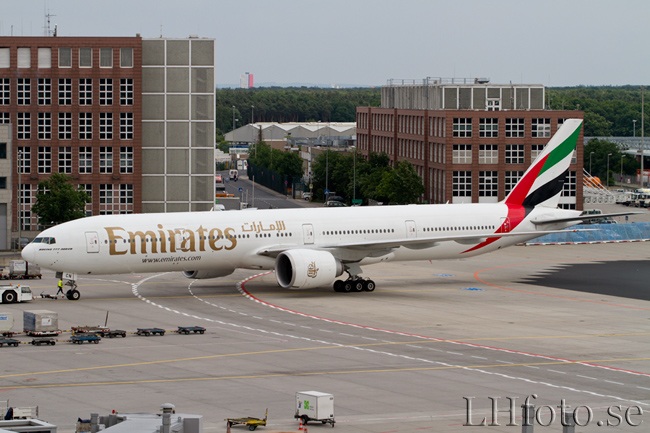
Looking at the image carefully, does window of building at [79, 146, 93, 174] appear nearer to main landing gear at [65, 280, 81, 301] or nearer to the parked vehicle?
main landing gear at [65, 280, 81, 301]

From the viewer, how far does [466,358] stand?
3800 cm

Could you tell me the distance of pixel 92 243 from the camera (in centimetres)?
5262

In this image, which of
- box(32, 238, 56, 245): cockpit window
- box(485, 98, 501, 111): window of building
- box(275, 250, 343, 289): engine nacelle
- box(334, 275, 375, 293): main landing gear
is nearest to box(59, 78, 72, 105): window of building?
box(32, 238, 56, 245): cockpit window

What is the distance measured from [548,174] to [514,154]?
4440 centimetres

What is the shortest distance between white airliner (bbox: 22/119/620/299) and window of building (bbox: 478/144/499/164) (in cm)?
4266

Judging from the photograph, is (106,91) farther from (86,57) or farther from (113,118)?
(86,57)

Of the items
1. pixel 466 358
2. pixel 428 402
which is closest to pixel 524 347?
pixel 466 358

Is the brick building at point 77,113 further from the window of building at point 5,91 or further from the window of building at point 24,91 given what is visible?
the window of building at point 24,91

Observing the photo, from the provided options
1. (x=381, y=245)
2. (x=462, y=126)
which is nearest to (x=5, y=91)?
(x=462, y=126)

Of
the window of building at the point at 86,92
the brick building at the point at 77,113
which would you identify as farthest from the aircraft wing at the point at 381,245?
the window of building at the point at 86,92

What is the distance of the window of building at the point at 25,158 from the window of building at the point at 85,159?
16.5 feet

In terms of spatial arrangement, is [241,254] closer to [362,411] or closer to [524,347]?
[524,347]

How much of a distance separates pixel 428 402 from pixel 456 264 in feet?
149

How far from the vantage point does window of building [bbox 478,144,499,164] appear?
10975 cm
